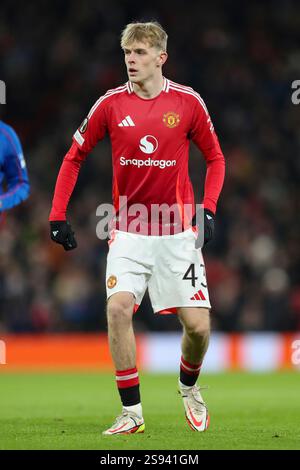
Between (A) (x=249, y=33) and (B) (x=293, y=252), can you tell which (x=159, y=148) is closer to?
(B) (x=293, y=252)

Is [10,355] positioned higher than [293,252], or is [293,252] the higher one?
[293,252]

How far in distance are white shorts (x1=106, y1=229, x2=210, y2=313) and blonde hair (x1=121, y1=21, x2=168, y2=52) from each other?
121 centimetres

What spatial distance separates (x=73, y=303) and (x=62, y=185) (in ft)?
28.4

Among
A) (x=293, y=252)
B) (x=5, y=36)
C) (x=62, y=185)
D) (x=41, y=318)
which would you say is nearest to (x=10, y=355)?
(x=41, y=318)

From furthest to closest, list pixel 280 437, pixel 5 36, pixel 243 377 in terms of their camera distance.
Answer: pixel 5 36 < pixel 243 377 < pixel 280 437

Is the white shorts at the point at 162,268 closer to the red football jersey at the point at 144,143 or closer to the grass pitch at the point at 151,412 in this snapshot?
the red football jersey at the point at 144,143

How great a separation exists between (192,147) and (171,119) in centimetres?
1008

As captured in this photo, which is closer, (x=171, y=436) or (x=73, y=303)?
(x=171, y=436)

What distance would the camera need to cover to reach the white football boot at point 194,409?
7066 millimetres

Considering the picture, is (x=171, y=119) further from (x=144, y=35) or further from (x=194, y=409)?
(x=194, y=409)

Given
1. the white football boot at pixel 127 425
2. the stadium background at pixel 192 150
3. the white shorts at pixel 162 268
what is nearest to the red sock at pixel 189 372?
the white shorts at pixel 162 268

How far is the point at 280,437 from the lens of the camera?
6547 mm

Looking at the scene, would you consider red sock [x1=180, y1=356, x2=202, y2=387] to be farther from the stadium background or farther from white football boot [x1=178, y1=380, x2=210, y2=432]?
the stadium background

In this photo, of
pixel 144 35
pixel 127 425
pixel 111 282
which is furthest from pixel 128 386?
pixel 144 35
